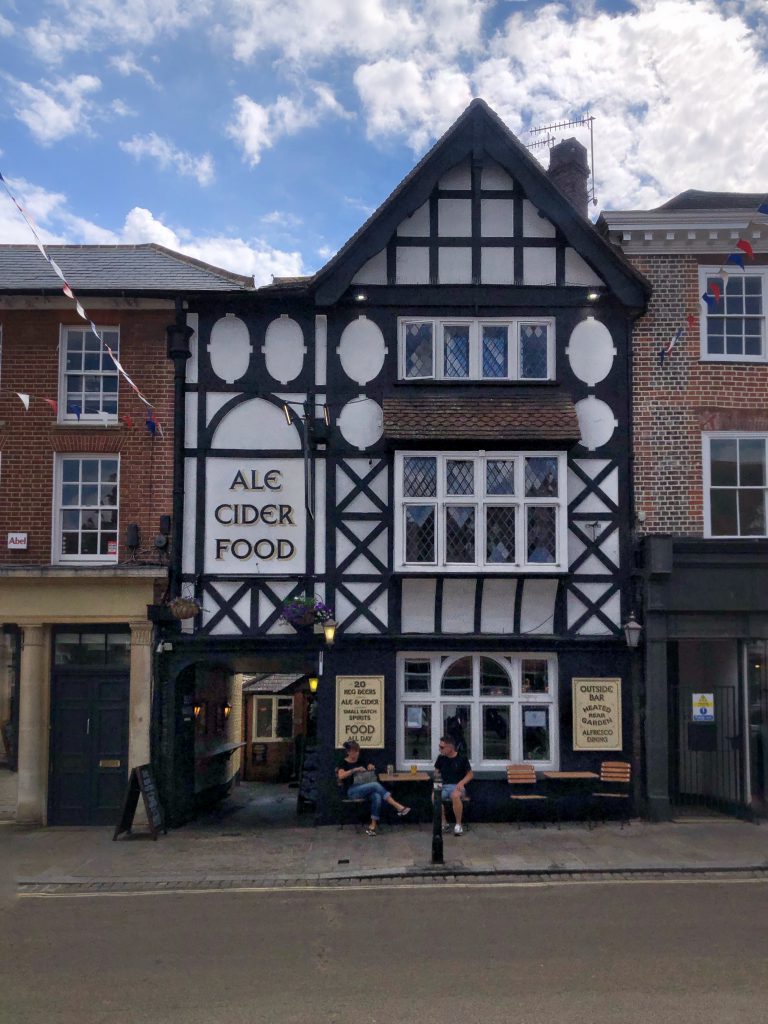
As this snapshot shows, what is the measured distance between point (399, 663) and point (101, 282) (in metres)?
8.34

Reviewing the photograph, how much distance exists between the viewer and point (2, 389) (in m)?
14.9

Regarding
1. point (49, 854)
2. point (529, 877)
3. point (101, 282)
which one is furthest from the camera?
point (101, 282)

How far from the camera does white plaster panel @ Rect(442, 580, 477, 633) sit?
14430mm

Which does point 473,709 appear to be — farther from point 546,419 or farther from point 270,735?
point 270,735

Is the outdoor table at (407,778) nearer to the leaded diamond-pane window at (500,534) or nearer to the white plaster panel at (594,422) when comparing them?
the leaded diamond-pane window at (500,534)

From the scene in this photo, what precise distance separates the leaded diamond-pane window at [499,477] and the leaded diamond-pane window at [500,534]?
0.28m

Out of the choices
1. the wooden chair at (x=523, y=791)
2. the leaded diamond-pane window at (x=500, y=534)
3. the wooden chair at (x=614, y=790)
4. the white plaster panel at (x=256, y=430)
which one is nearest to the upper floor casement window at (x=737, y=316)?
the leaded diamond-pane window at (x=500, y=534)

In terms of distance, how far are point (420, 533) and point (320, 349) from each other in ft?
12.0

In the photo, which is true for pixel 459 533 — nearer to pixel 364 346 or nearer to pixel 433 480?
pixel 433 480

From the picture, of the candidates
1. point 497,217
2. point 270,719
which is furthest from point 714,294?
point 270,719

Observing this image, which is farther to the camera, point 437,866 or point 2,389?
point 2,389

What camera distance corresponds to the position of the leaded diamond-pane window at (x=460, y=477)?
14.5 m

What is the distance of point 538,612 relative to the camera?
47.6 ft

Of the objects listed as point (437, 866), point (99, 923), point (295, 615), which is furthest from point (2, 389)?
point (437, 866)
